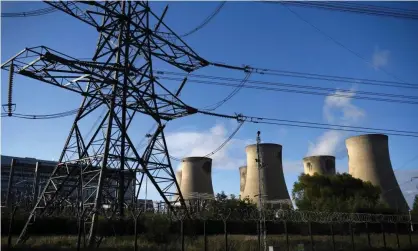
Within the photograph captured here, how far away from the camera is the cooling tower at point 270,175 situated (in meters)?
37.9

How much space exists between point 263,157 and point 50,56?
28.8 meters

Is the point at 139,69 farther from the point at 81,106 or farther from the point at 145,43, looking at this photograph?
the point at 81,106

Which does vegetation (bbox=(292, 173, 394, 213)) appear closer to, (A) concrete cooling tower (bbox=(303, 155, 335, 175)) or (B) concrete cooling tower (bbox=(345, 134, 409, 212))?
(B) concrete cooling tower (bbox=(345, 134, 409, 212))

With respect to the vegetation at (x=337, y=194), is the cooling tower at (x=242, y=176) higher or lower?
higher

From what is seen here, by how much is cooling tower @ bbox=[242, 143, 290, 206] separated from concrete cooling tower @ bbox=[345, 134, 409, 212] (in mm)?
7408

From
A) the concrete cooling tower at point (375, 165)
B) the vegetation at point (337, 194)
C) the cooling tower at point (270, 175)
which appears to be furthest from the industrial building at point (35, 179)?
the concrete cooling tower at point (375, 165)

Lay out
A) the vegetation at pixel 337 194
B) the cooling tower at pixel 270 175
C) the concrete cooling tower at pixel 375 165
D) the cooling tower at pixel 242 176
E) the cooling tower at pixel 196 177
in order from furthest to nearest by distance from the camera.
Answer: the cooling tower at pixel 242 176, the cooling tower at pixel 196 177, the cooling tower at pixel 270 175, the concrete cooling tower at pixel 375 165, the vegetation at pixel 337 194

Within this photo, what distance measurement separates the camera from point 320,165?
47625 mm

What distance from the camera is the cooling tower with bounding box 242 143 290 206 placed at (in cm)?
3788

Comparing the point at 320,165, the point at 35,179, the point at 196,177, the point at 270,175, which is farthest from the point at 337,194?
the point at 35,179

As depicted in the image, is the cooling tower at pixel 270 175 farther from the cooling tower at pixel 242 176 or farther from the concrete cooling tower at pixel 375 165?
the cooling tower at pixel 242 176

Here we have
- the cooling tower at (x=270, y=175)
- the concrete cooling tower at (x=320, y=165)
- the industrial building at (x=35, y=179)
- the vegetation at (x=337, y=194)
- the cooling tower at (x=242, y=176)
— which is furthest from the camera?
the cooling tower at (x=242, y=176)

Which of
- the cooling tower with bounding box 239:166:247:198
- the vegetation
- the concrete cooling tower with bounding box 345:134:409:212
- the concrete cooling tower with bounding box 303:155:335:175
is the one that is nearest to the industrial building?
the vegetation

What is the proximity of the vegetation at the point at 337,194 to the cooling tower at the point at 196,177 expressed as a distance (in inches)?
400
